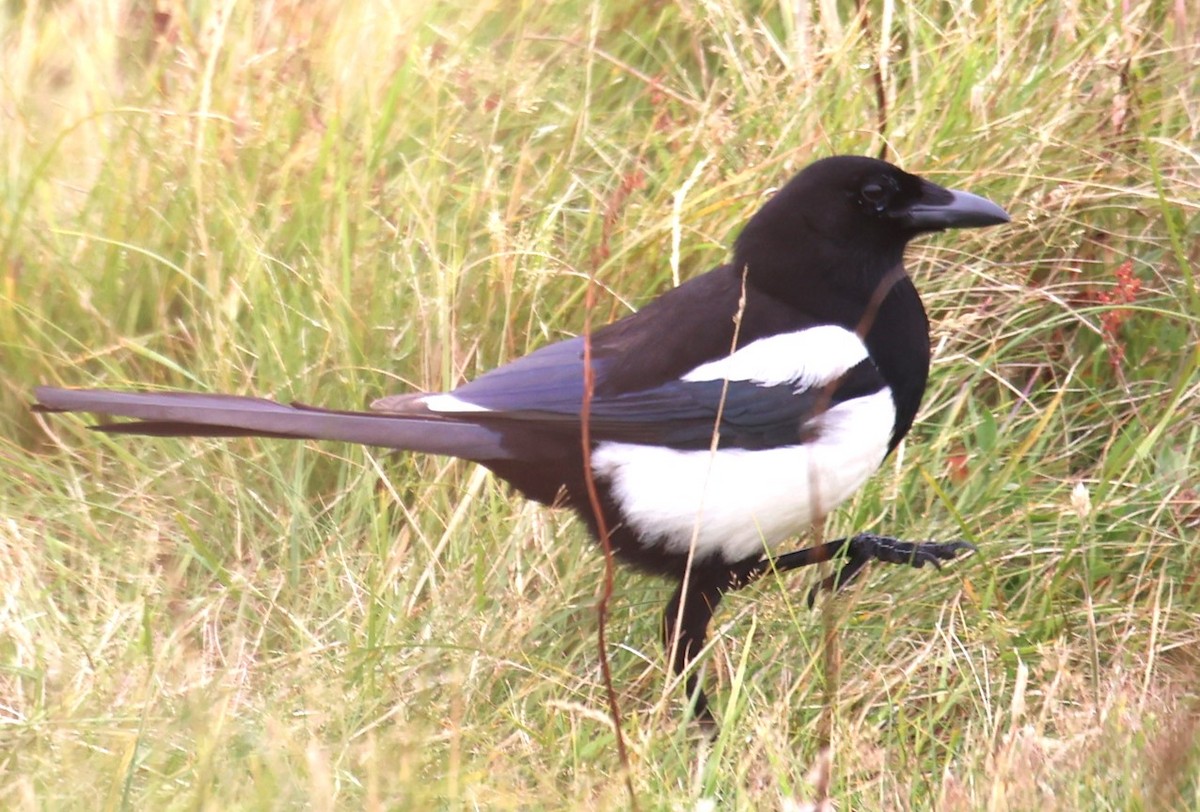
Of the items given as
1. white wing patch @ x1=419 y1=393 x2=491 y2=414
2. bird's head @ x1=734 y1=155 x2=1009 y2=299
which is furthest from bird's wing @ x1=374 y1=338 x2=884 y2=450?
bird's head @ x1=734 y1=155 x2=1009 y2=299

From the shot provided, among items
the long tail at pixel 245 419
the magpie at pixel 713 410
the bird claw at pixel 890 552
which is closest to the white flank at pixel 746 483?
the magpie at pixel 713 410

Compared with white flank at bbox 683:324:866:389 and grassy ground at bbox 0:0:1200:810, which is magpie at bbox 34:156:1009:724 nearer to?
white flank at bbox 683:324:866:389

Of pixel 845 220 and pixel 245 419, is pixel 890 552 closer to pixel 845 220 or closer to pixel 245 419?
pixel 845 220

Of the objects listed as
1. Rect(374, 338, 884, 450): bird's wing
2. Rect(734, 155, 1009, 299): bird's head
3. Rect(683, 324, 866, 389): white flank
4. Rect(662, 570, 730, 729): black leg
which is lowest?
Rect(662, 570, 730, 729): black leg

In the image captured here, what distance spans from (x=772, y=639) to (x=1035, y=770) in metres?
0.59

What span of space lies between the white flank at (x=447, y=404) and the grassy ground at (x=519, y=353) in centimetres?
→ 17

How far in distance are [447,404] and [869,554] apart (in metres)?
0.64

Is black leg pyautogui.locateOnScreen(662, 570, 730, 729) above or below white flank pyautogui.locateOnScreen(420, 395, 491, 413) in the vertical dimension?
below

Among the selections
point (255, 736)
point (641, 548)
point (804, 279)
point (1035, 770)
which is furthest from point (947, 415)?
point (255, 736)

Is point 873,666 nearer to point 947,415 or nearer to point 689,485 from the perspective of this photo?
point 689,485

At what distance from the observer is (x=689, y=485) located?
233 cm

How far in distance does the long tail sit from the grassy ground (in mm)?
159

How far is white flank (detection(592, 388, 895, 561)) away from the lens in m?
2.29

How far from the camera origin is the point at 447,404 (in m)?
2.37
